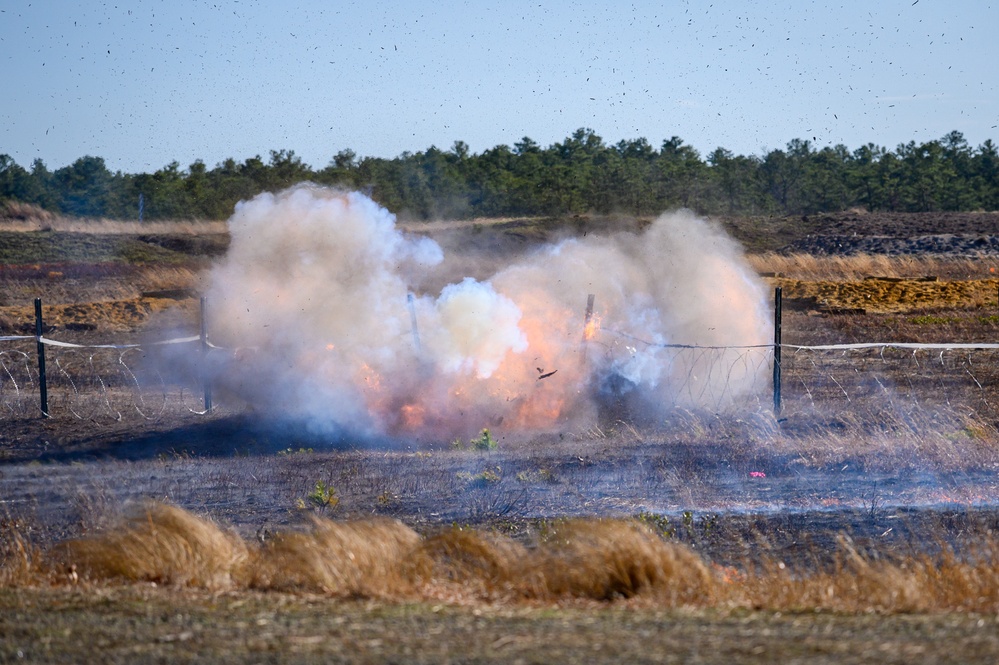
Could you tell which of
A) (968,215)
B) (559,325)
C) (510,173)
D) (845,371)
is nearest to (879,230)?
(968,215)

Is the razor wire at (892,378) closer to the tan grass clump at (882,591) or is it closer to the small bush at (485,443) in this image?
the small bush at (485,443)

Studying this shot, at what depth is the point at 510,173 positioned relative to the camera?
66.8 metres

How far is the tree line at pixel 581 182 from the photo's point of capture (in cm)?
5322

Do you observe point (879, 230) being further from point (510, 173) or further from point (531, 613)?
point (531, 613)

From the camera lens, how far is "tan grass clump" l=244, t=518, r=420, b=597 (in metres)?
6.48

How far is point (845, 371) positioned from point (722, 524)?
11.3 m

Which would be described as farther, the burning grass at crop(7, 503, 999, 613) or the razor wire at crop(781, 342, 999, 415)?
the razor wire at crop(781, 342, 999, 415)

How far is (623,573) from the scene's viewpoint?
6.46m

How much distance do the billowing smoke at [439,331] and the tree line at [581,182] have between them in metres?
29.7

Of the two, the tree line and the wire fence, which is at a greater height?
the tree line

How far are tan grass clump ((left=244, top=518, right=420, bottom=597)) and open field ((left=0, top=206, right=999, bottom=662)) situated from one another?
2cm

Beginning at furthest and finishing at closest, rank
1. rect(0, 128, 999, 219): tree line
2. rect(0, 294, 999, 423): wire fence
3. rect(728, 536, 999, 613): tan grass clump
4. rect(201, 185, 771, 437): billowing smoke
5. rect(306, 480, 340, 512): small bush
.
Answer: rect(0, 128, 999, 219): tree line
rect(0, 294, 999, 423): wire fence
rect(201, 185, 771, 437): billowing smoke
rect(306, 480, 340, 512): small bush
rect(728, 536, 999, 613): tan grass clump

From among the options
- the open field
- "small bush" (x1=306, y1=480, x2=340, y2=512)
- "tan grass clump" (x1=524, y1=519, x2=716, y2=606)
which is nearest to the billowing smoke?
the open field

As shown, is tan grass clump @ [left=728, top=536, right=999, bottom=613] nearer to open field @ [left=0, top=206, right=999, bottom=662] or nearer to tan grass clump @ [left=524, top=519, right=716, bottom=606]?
open field @ [left=0, top=206, right=999, bottom=662]
